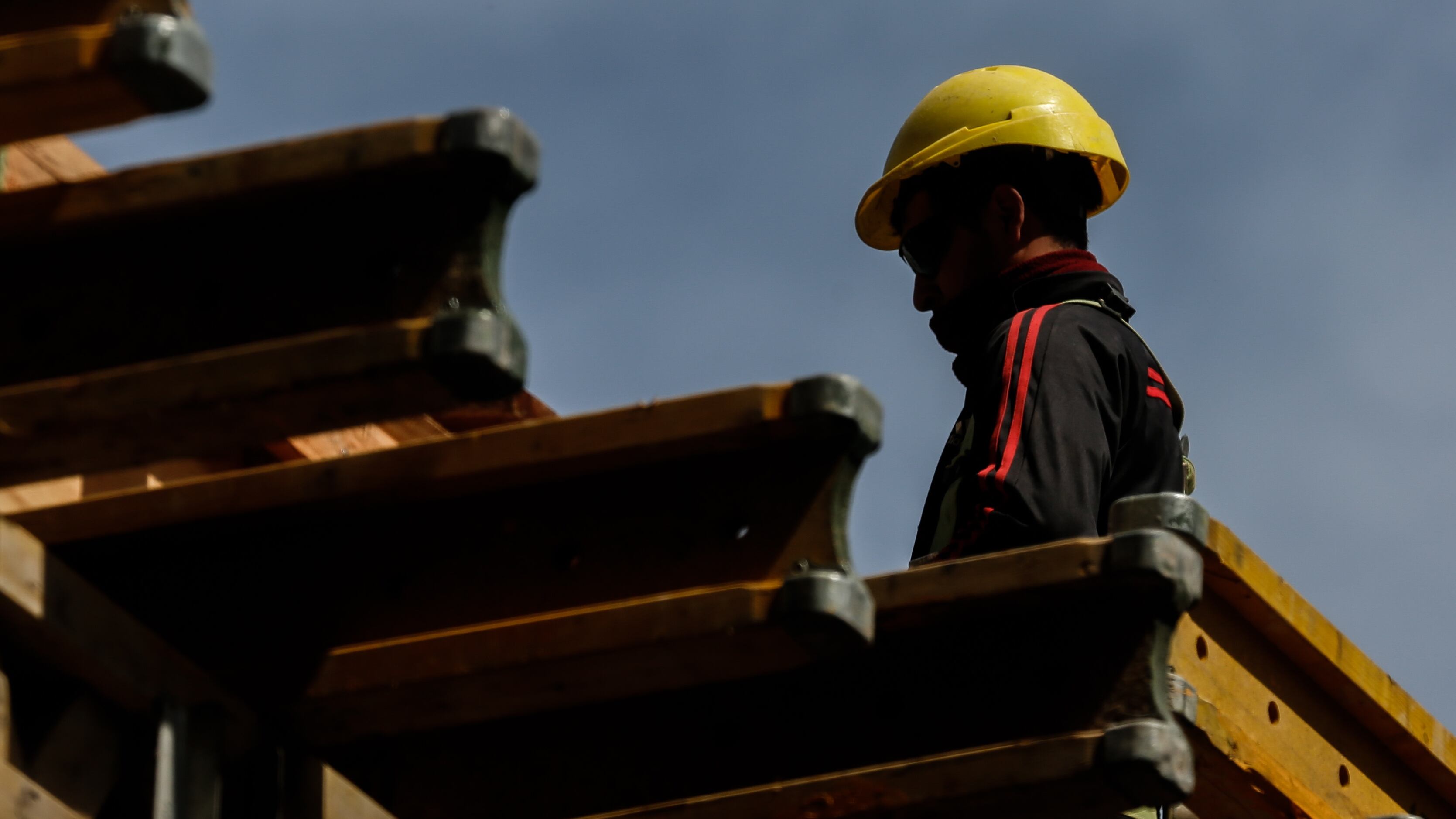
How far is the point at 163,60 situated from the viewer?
13.3ft

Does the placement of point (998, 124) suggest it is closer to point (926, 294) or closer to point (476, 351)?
point (926, 294)

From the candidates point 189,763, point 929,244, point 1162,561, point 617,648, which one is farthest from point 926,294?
point 189,763

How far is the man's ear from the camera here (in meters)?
7.38

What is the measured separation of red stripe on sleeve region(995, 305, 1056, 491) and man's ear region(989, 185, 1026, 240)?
80cm

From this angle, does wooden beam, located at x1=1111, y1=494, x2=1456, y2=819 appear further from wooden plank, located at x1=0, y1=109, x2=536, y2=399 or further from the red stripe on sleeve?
wooden plank, located at x1=0, y1=109, x2=536, y2=399

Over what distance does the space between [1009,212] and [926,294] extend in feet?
1.23

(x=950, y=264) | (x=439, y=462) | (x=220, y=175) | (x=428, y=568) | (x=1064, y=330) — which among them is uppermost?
(x=950, y=264)

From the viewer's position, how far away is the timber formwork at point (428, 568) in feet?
14.6

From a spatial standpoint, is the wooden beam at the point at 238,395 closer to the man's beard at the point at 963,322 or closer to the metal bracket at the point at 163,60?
the metal bracket at the point at 163,60

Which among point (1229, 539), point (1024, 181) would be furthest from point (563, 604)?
point (1024, 181)

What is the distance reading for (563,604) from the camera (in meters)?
4.99

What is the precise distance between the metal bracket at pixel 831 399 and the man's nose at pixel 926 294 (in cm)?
284

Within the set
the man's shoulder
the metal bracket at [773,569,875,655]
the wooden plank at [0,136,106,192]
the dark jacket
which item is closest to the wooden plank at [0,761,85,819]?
the metal bracket at [773,569,875,655]

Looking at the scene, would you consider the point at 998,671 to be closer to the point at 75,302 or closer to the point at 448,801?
the point at 448,801
